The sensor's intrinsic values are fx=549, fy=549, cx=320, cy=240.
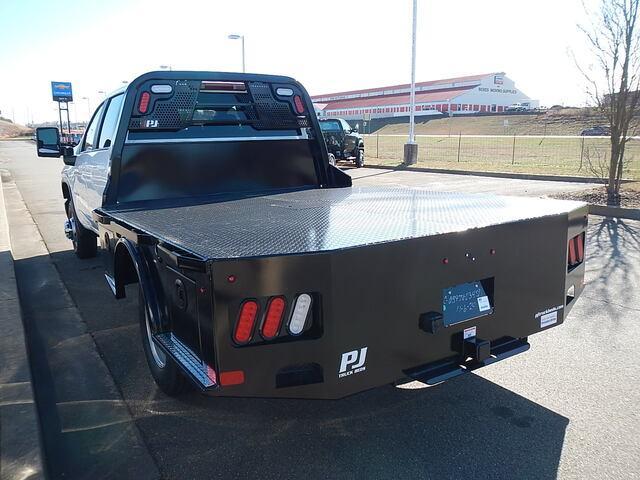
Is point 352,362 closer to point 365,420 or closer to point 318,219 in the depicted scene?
point 365,420

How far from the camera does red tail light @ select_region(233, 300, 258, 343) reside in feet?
7.82

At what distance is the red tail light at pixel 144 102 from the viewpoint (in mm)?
4754

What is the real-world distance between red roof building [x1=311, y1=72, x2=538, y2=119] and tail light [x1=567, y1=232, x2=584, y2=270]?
3599 inches

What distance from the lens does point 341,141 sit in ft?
75.4

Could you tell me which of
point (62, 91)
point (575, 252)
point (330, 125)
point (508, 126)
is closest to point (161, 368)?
point (575, 252)

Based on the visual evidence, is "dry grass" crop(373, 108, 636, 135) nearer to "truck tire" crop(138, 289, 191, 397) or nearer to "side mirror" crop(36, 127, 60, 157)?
"side mirror" crop(36, 127, 60, 157)

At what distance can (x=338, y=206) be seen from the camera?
160 inches

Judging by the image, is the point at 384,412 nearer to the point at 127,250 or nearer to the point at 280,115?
the point at 127,250

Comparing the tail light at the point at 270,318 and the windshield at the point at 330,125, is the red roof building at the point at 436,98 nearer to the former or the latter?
the windshield at the point at 330,125

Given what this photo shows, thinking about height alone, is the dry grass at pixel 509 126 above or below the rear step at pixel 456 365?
above

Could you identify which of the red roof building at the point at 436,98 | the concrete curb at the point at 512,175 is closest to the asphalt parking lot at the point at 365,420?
the concrete curb at the point at 512,175

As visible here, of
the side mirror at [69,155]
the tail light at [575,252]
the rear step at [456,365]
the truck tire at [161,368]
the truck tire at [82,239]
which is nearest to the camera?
the rear step at [456,365]

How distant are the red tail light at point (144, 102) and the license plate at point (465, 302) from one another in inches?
127

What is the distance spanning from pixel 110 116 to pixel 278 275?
3.82 metres
